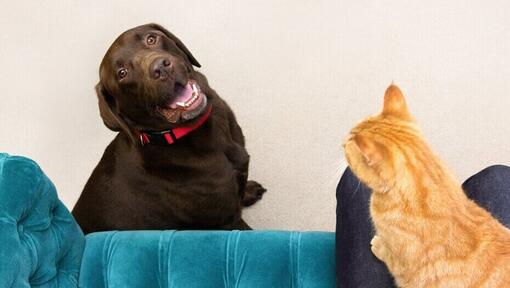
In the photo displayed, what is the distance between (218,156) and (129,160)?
1.08 feet

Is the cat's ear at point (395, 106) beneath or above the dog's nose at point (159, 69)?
beneath

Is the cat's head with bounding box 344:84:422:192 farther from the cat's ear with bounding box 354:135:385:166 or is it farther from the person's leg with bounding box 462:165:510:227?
the person's leg with bounding box 462:165:510:227

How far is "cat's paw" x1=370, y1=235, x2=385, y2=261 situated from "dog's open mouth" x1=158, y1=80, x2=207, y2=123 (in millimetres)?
774

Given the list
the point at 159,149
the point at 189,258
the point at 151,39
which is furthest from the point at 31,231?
the point at 151,39

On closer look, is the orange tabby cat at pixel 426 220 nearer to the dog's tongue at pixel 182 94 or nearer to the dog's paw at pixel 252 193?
the dog's tongue at pixel 182 94

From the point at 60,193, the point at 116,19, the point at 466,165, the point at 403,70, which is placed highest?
the point at 116,19

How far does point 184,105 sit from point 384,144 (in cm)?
81

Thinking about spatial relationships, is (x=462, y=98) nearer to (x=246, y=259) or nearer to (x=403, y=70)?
(x=403, y=70)

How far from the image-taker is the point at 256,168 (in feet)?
8.64

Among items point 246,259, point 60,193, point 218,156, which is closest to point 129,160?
point 218,156

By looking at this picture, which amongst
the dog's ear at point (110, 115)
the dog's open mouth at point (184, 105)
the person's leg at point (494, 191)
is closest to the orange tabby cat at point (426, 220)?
the person's leg at point (494, 191)

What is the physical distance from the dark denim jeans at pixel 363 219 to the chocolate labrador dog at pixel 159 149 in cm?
56

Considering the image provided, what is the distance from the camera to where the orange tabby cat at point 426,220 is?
4.52 ft

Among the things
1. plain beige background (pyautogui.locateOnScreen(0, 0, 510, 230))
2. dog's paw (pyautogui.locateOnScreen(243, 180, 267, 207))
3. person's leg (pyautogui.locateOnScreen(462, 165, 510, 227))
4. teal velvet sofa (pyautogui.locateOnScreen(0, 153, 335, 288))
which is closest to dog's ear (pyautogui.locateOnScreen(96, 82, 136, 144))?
teal velvet sofa (pyautogui.locateOnScreen(0, 153, 335, 288))
